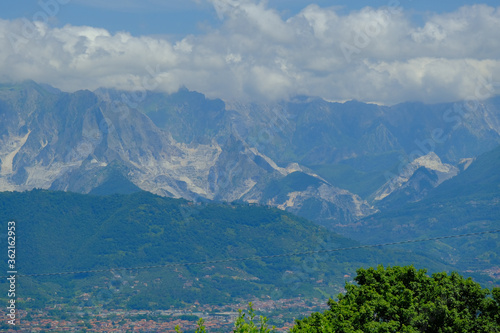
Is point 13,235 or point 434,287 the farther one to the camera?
point 13,235

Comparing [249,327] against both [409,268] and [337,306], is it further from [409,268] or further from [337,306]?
[409,268]

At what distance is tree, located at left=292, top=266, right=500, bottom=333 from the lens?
54.9 m

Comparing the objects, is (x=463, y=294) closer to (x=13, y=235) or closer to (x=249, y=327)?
(x=249, y=327)

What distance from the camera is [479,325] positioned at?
180 feet

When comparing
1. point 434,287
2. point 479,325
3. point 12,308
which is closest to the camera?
point 479,325

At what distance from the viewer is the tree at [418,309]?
54.9 meters

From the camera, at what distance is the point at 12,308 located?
257 feet

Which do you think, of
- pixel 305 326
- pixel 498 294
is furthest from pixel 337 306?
pixel 498 294

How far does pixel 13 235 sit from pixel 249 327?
4149 centimetres

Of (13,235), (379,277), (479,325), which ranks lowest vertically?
(479,325)

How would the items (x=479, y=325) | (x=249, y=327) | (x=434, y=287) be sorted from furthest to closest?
(x=434, y=287) → (x=479, y=325) → (x=249, y=327)

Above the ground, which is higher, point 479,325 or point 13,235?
point 13,235

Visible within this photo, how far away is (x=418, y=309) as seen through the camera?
56562mm

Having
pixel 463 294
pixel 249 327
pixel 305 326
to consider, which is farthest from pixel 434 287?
pixel 249 327
